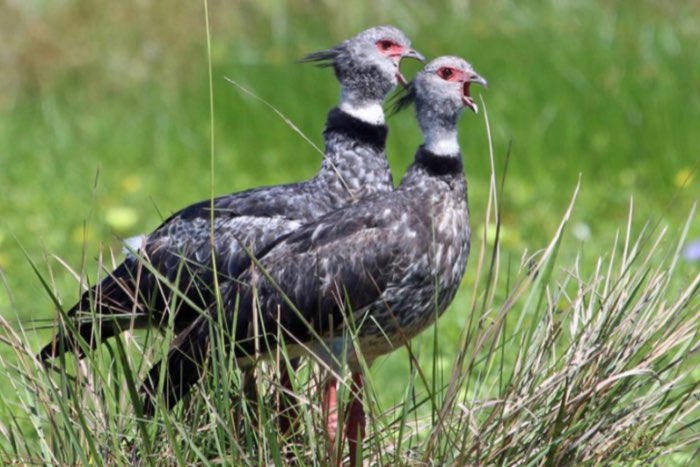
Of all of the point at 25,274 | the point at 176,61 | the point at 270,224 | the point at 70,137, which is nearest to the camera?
the point at 270,224

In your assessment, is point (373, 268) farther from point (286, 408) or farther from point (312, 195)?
point (312, 195)

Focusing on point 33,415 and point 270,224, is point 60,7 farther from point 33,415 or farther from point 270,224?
point 33,415

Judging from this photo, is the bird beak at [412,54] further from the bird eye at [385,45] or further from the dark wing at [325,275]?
the dark wing at [325,275]

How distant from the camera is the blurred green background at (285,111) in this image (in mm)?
6539

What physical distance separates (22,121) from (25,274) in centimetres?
267

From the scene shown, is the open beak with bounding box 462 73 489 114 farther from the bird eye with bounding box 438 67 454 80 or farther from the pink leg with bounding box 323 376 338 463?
the pink leg with bounding box 323 376 338 463

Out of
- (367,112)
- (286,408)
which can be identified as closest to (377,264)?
(286,408)

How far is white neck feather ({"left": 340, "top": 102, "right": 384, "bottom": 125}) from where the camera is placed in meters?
3.93

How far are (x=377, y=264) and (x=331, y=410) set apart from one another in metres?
0.38

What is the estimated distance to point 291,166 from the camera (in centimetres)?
735

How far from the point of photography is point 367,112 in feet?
12.9

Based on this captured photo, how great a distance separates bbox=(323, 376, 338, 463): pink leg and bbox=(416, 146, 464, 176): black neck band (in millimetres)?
570

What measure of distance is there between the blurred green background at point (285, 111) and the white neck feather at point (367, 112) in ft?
4.14

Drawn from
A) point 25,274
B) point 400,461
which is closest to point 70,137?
point 25,274
